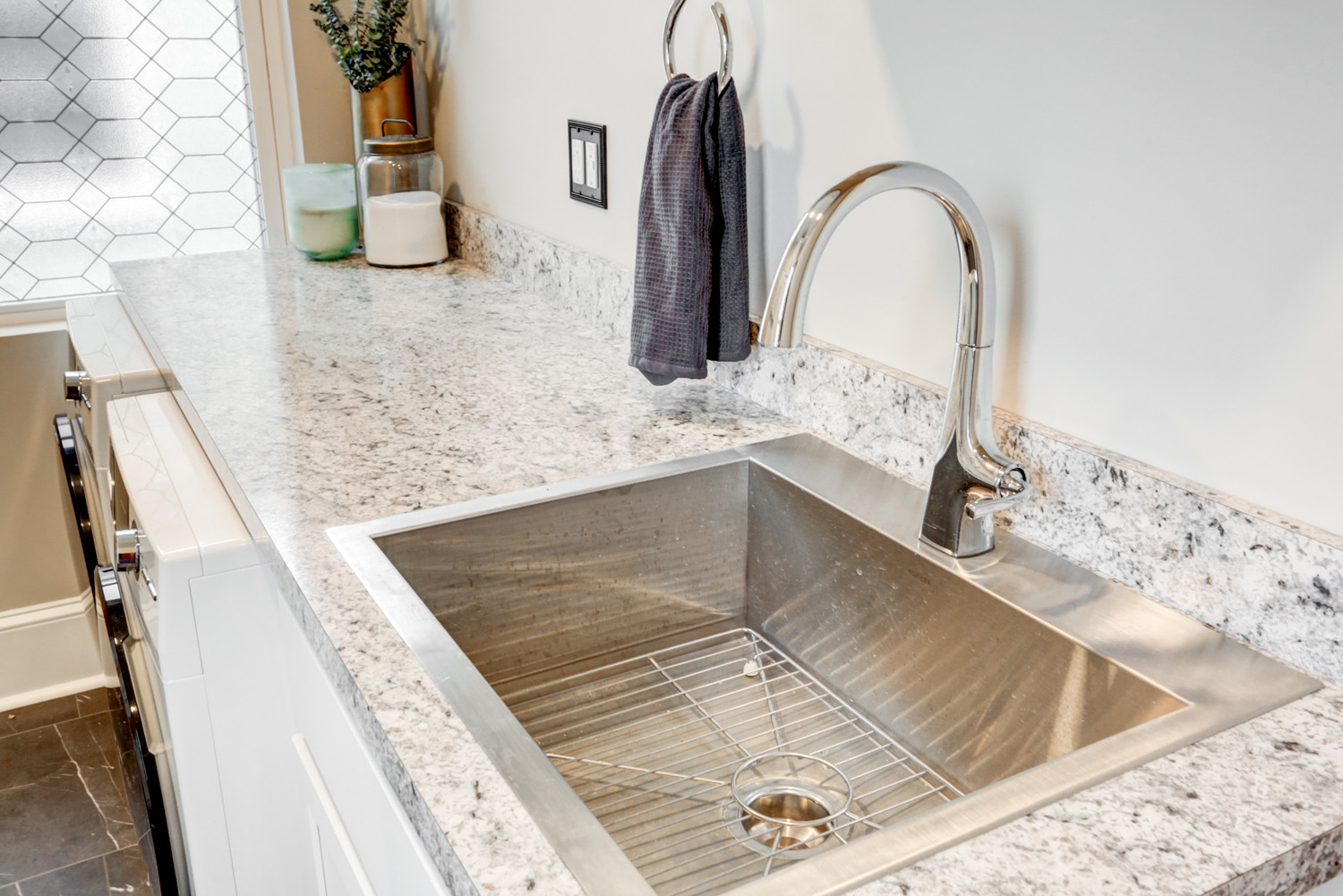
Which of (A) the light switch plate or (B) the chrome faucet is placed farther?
(A) the light switch plate

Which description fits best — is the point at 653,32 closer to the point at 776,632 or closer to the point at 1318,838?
the point at 776,632

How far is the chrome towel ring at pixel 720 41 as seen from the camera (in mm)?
1193

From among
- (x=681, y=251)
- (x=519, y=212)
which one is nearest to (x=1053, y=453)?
(x=681, y=251)

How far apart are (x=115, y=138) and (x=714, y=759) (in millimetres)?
1905

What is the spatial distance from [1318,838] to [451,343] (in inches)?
48.9

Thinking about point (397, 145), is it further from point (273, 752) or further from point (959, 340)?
point (959, 340)

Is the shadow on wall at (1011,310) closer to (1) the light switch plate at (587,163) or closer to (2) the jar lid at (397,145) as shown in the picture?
(1) the light switch plate at (587,163)

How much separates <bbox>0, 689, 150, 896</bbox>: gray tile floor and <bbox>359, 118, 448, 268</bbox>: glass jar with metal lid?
93 centimetres

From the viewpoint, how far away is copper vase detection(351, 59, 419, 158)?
212 cm

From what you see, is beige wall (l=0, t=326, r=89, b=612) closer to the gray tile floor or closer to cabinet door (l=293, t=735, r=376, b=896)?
the gray tile floor

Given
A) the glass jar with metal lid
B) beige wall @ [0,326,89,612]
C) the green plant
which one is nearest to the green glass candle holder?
the glass jar with metal lid

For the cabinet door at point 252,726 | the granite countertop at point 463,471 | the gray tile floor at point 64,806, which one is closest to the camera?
the granite countertop at point 463,471

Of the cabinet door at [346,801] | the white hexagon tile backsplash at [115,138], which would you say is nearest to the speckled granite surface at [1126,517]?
the cabinet door at [346,801]

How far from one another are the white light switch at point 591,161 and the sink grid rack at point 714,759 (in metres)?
0.81
